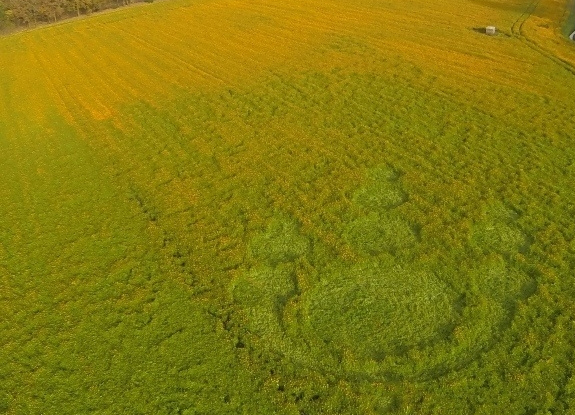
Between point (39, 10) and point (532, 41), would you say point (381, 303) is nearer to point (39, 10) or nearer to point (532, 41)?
point (532, 41)

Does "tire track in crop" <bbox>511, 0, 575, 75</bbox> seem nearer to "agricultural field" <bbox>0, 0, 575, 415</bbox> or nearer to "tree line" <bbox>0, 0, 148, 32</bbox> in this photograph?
"agricultural field" <bbox>0, 0, 575, 415</bbox>

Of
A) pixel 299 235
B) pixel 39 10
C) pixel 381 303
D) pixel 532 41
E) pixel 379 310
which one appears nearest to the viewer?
pixel 379 310

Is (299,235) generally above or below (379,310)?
above

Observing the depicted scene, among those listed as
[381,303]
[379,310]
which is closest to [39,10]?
[381,303]

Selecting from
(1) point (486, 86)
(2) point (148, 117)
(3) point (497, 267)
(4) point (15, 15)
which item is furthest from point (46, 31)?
(3) point (497, 267)

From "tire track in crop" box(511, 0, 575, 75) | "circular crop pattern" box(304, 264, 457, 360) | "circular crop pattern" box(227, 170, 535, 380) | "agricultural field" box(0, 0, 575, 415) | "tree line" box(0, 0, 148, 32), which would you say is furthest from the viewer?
"tree line" box(0, 0, 148, 32)

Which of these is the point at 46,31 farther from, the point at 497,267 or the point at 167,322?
the point at 497,267

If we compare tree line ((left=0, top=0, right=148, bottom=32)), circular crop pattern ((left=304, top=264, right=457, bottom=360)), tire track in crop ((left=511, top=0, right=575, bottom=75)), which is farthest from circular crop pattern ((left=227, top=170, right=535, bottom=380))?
tree line ((left=0, top=0, right=148, bottom=32))

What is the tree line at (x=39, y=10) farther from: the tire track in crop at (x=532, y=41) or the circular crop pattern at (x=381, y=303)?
the circular crop pattern at (x=381, y=303)
